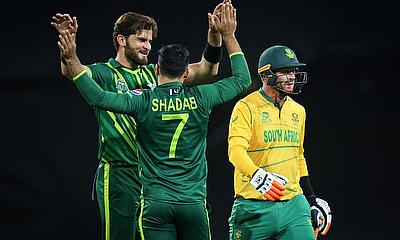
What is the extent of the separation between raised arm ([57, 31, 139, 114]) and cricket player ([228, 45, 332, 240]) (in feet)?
3.32

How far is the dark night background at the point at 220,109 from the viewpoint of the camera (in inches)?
265

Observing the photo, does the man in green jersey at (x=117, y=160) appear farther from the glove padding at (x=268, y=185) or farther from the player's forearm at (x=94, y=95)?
the glove padding at (x=268, y=185)

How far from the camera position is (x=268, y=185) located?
4738 millimetres

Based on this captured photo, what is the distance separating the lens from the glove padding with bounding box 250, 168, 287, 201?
4.72 m

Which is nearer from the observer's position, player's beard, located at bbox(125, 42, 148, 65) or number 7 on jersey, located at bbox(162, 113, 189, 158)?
number 7 on jersey, located at bbox(162, 113, 189, 158)

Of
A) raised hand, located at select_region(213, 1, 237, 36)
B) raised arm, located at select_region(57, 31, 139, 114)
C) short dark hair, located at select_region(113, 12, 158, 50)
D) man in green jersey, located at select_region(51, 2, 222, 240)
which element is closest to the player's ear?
short dark hair, located at select_region(113, 12, 158, 50)

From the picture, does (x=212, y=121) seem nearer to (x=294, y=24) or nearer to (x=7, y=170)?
(x=294, y=24)

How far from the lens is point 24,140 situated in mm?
6766

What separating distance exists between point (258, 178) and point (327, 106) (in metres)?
2.53

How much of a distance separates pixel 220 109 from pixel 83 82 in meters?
2.91

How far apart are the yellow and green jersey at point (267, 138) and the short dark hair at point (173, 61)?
32.5 inches

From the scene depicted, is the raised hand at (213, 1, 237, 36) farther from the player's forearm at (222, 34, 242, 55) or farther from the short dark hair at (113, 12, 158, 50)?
the short dark hair at (113, 12, 158, 50)

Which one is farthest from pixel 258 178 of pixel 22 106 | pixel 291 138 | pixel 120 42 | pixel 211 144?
pixel 22 106

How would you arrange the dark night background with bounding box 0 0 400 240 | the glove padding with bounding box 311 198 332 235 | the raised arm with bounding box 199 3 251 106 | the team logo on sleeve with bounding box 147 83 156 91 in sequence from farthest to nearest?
the dark night background with bounding box 0 0 400 240
the glove padding with bounding box 311 198 332 235
the team logo on sleeve with bounding box 147 83 156 91
the raised arm with bounding box 199 3 251 106
